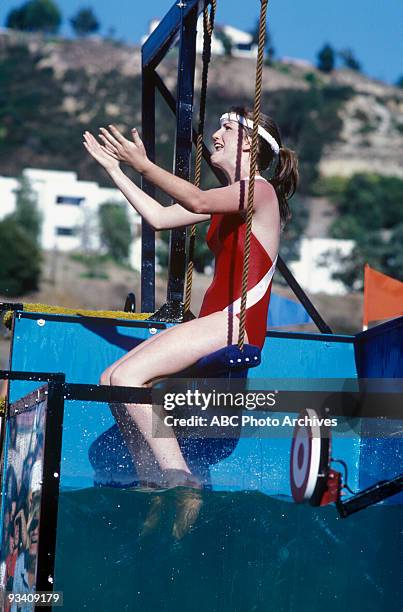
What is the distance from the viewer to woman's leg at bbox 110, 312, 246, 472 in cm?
431

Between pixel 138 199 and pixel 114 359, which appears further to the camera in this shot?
pixel 114 359

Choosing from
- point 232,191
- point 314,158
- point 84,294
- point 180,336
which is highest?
point 314,158

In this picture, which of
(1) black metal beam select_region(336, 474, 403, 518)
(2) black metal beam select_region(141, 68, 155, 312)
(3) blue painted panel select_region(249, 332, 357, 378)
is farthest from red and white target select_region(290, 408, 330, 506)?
(2) black metal beam select_region(141, 68, 155, 312)

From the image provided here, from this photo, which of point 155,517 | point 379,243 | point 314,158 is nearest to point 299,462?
point 155,517

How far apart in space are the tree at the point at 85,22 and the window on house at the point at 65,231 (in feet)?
321

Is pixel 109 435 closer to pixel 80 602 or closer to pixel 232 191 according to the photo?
pixel 80 602

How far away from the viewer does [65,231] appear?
292 feet

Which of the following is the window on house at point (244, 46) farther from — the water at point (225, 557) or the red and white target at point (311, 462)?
the red and white target at point (311, 462)

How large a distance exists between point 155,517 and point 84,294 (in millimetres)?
67025

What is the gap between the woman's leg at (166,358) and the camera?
4312 millimetres

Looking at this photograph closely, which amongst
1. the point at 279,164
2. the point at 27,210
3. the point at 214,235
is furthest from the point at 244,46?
the point at 214,235

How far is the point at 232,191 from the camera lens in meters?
4.45

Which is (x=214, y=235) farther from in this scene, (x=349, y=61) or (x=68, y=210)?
(x=349, y=61)

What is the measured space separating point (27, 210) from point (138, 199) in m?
82.6
